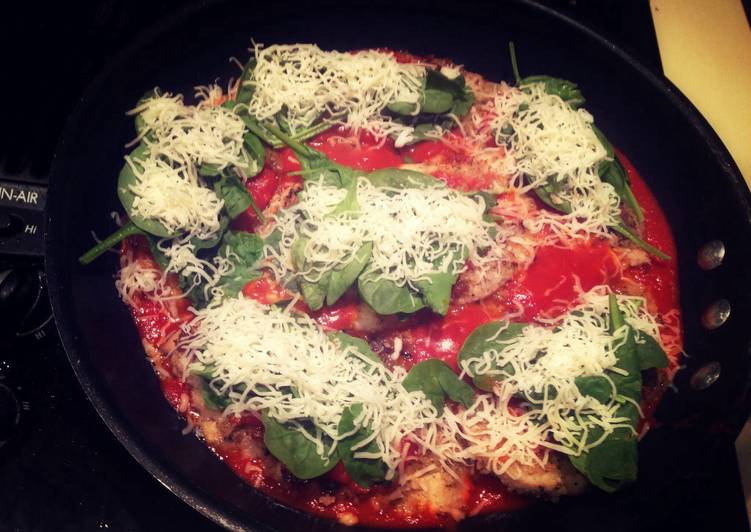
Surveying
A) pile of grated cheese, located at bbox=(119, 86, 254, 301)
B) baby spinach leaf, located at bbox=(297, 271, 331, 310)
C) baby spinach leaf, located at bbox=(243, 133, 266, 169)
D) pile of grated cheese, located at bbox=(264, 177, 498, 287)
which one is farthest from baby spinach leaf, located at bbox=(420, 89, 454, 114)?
baby spinach leaf, located at bbox=(297, 271, 331, 310)

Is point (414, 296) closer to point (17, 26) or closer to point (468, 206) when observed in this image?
point (468, 206)

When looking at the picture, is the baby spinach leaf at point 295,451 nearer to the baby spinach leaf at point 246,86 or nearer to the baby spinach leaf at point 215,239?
the baby spinach leaf at point 215,239

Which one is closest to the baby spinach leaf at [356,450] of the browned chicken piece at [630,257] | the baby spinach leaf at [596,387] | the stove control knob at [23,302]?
the baby spinach leaf at [596,387]

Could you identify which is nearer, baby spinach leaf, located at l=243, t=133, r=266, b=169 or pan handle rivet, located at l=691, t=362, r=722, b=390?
pan handle rivet, located at l=691, t=362, r=722, b=390

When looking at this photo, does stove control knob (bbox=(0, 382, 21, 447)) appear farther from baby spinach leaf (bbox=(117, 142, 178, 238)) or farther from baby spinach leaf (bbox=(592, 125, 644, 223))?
baby spinach leaf (bbox=(592, 125, 644, 223))

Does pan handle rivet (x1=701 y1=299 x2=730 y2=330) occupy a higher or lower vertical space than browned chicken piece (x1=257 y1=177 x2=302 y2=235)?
higher

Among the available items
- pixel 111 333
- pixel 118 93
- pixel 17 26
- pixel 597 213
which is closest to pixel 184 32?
pixel 118 93

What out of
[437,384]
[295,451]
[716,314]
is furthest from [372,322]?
[716,314]
